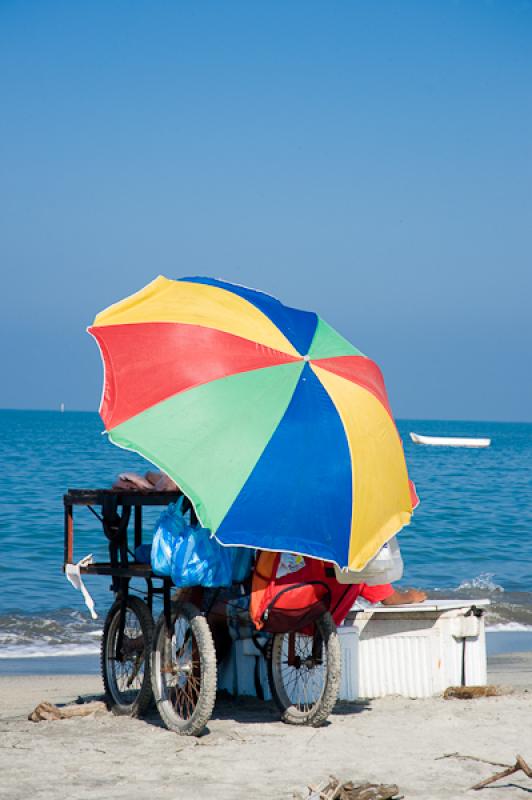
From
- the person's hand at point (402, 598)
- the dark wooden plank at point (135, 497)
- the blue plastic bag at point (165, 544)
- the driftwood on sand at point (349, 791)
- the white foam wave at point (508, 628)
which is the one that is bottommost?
the driftwood on sand at point (349, 791)

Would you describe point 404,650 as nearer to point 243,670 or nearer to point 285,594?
point 243,670

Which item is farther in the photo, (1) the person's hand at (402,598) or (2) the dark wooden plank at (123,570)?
(1) the person's hand at (402,598)

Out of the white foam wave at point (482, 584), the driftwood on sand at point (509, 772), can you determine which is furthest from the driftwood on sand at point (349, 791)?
the white foam wave at point (482, 584)

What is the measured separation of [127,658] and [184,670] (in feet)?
2.58

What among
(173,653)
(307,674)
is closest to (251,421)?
(173,653)

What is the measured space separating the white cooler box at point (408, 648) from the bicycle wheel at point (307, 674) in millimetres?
458

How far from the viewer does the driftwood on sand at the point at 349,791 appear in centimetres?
490

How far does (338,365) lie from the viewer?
6.70m

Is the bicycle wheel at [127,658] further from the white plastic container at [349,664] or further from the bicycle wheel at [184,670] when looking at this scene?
the white plastic container at [349,664]

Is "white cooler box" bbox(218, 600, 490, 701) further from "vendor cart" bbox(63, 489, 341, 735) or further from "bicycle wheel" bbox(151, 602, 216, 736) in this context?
"bicycle wheel" bbox(151, 602, 216, 736)

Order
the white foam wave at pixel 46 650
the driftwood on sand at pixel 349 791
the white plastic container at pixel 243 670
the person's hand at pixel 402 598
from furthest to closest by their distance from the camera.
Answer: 1. the white foam wave at pixel 46 650
2. the person's hand at pixel 402 598
3. the white plastic container at pixel 243 670
4. the driftwood on sand at pixel 349 791

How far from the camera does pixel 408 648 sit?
754cm

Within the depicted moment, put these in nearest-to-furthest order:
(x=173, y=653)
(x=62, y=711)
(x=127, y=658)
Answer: (x=173, y=653), (x=62, y=711), (x=127, y=658)

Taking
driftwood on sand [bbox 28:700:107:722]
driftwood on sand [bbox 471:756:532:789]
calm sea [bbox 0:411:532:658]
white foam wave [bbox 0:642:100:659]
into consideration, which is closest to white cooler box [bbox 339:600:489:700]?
driftwood on sand [bbox 28:700:107:722]
